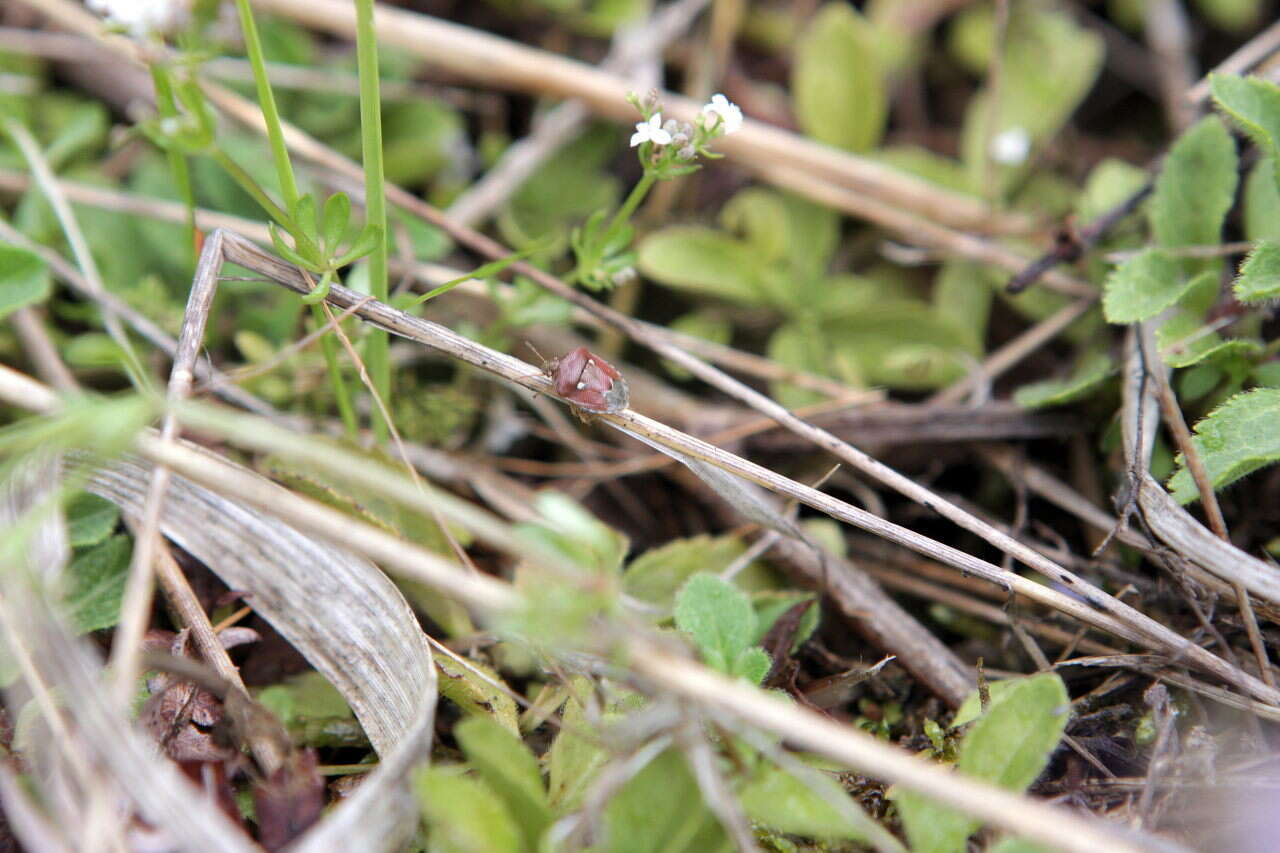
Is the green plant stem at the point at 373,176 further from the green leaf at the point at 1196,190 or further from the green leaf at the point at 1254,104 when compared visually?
the green leaf at the point at 1196,190

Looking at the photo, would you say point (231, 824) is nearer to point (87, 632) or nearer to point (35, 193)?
point (87, 632)

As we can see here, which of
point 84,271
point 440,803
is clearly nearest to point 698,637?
point 440,803

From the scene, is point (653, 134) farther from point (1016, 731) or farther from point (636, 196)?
point (1016, 731)

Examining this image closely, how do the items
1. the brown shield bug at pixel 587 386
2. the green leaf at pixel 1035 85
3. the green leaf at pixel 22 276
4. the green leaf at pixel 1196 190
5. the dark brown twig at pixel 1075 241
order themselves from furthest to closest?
1. the green leaf at pixel 1035 85
2. the dark brown twig at pixel 1075 241
3. the green leaf at pixel 1196 190
4. the green leaf at pixel 22 276
5. the brown shield bug at pixel 587 386

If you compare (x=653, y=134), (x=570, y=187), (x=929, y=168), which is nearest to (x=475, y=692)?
(x=653, y=134)

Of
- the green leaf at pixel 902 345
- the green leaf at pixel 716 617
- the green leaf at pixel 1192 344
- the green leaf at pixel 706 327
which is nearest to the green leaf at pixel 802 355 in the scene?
the green leaf at pixel 902 345
